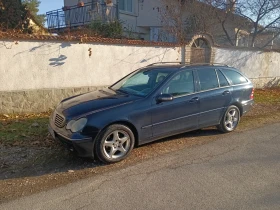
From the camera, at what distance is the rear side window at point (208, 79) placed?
15.9ft

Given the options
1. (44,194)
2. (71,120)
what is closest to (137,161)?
(71,120)

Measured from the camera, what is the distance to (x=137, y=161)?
12.7 feet

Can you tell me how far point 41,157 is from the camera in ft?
13.0

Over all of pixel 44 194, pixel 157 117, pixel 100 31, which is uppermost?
pixel 100 31

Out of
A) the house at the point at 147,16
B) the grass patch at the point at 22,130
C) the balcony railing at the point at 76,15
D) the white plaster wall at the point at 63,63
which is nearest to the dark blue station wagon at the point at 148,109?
the grass patch at the point at 22,130

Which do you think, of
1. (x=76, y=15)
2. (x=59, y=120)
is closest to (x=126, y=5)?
(x=76, y=15)

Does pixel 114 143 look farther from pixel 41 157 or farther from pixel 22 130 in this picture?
pixel 22 130

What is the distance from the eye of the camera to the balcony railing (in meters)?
13.1

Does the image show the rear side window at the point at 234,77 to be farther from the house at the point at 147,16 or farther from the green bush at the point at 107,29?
the house at the point at 147,16

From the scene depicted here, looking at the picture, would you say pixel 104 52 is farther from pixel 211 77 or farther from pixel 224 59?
pixel 224 59

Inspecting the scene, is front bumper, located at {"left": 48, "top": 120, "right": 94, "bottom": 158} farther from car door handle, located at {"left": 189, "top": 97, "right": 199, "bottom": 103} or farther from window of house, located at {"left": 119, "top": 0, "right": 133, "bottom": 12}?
window of house, located at {"left": 119, "top": 0, "right": 133, "bottom": 12}

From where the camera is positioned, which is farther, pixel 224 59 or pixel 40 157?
pixel 224 59

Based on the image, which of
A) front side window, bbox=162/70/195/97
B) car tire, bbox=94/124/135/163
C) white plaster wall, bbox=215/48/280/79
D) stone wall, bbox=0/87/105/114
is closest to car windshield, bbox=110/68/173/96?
front side window, bbox=162/70/195/97

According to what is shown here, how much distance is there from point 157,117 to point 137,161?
2.70ft
